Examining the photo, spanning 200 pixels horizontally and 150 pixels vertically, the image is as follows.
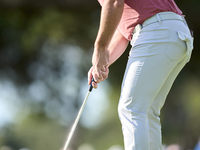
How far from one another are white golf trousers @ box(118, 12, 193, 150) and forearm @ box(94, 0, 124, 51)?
19 centimetres

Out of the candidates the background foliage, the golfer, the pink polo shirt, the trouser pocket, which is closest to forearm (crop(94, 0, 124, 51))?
the golfer

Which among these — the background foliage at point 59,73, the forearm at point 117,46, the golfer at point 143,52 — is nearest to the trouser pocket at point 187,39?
the golfer at point 143,52

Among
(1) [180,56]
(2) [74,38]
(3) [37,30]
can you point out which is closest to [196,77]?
(2) [74,38]

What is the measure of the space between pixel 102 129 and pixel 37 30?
6033 mm

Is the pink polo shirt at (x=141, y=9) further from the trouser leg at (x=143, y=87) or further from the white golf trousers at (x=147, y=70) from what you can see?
the trouser leg at (x=143, y=87)

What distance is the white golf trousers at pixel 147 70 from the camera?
2652 mm

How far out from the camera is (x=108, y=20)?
2.70 metres

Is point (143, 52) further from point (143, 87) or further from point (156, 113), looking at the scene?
point (156, 113)

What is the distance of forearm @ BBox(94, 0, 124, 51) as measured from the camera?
2672mm

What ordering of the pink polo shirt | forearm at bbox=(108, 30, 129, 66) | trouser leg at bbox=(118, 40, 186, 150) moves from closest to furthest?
trouser leg at bbox=(118, 40, 186, 150)
the pink polo shirt
forearm at bbox=(108, 30, 129, 66)

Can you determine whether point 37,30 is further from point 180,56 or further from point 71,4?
point 180,56

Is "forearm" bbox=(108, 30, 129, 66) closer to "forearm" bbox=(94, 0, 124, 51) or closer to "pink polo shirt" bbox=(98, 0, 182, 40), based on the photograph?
"pink polo shirt" bbox=(98, 0, 182, 40)

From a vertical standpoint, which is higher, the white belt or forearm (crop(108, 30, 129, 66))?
the white belt

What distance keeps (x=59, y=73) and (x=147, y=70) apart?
991 cm
